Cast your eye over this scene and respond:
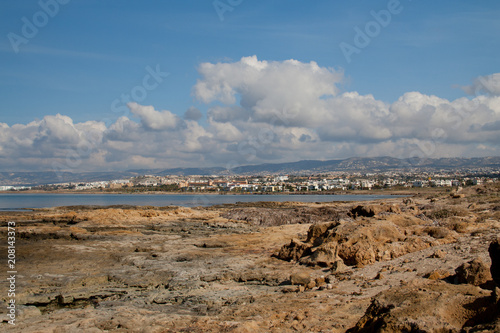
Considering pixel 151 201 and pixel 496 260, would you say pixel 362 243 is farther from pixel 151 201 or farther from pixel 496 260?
pixel 151 201

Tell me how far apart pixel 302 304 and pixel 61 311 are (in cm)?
553

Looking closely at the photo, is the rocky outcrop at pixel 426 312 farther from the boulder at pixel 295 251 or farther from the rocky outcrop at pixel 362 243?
the boulder at pixel 295 251

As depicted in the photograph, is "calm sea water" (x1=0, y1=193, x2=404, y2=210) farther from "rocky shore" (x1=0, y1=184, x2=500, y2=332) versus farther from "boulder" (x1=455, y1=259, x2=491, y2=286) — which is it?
"boulder" (x1=455, y1=259, x2=491, y2=286)

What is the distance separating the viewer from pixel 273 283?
1165 centimetres

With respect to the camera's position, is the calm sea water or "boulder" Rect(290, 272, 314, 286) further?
the calm sea water

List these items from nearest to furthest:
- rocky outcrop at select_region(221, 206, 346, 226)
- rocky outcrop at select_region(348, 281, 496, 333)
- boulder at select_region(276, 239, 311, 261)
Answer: rocky outcrop at select_region(348, 281, 496, 333) < boulder at select_region(276, 239, 311, 261) < rocky outcrop at select_region(221, 206, 346, 226)

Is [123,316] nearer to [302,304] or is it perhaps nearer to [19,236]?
[302,304]

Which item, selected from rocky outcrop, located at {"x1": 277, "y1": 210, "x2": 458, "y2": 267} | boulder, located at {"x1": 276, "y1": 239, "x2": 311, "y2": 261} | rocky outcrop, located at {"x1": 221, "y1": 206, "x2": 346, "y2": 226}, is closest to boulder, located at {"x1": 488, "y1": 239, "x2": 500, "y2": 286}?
rocky outcrop, located at {"x1": 277, "y1": 210, "x2": 458, "y2": 267}

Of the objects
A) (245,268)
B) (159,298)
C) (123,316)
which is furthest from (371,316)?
(245,268)

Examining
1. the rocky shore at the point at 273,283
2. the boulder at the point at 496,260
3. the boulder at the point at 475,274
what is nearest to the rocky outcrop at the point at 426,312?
the rocky shore at the point at 273,283

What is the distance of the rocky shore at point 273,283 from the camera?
20.1 feet

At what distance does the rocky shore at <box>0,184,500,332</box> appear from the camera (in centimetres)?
612

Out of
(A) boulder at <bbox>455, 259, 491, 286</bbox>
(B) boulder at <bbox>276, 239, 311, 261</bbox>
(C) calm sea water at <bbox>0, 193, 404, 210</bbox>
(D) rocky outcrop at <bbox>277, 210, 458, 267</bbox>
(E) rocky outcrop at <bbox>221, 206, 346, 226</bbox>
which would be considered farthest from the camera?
(C) calm sea water at <bbox>0, 193, 404, 210</bbox>

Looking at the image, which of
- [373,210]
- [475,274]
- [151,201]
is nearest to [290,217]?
[373,210]
